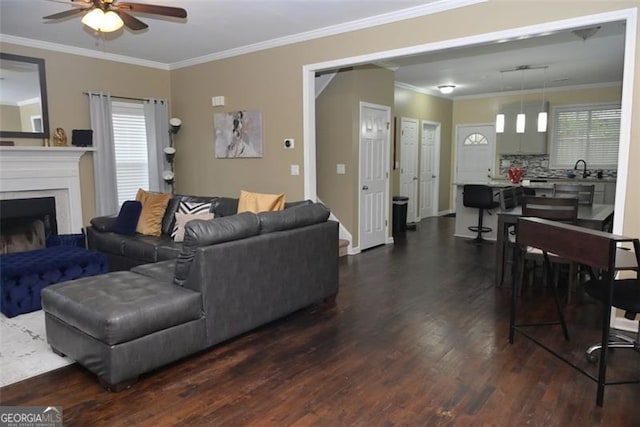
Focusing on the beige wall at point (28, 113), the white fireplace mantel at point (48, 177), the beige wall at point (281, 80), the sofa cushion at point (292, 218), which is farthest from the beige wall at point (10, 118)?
the sofa cushion at point (292, 218)

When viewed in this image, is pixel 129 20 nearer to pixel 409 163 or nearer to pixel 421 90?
pixel 409 163

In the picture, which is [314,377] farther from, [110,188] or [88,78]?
[88,78]

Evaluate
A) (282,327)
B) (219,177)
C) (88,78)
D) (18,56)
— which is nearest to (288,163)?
(219,177)

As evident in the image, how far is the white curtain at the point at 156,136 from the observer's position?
241 inches

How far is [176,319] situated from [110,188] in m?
3.77

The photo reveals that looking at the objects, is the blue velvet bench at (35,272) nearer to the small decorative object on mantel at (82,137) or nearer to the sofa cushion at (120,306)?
the sofa cushion at (120,306)

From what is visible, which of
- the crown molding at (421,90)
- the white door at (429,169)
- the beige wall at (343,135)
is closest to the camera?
the beige wall at (343,135)

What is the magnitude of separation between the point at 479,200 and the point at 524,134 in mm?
3032

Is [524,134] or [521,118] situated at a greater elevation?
[521,118]

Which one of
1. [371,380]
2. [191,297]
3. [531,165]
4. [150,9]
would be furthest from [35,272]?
[531,165]

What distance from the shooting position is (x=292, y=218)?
337cm

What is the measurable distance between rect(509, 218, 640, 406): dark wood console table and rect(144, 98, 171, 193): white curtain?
510 cm

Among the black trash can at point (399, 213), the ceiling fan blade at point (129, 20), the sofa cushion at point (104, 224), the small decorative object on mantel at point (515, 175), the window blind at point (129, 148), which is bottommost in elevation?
the black trash can at point (399, 213)

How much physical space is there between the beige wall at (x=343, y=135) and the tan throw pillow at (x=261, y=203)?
1.76m
